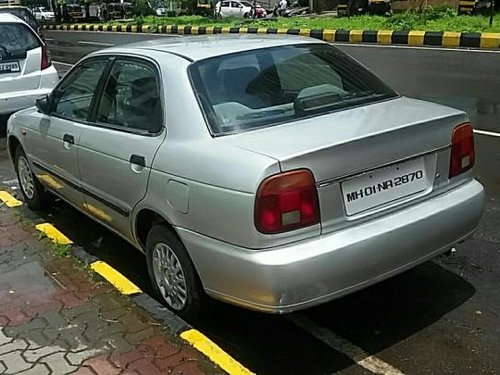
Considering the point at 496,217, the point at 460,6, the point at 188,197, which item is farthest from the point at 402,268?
the point at 460,6

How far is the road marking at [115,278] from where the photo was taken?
4203mm

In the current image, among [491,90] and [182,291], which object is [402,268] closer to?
[182,291]

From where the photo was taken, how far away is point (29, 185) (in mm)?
5836

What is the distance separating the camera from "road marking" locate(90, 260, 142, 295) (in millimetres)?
4203

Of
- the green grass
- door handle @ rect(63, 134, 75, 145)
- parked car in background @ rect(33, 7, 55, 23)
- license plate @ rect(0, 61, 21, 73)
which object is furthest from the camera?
parked car in background @ rect(33, 7, 55, 23)

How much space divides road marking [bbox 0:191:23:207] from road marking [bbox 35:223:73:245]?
29.2 inches

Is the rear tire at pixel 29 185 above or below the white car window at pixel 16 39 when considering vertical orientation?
below

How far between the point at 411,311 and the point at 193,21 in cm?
2451

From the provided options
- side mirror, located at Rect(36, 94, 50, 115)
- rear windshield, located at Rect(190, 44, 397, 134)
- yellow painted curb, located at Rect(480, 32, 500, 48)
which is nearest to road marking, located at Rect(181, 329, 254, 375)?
rear windshield, located at Rect(190, 44, 397, 134)

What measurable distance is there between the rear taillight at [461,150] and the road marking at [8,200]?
3.97m

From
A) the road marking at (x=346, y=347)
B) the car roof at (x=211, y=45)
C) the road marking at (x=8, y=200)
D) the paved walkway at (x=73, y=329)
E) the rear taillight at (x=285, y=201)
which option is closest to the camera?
the rear taillight at (x=285, y=201)

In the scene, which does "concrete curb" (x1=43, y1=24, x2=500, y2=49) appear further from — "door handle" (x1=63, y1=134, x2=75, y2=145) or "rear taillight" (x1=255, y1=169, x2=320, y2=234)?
"rear taillight" (x1=255, y1=169, x2=320, y2=234)

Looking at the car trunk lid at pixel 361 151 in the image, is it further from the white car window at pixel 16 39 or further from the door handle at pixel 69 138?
the white car window at pixel 16 39

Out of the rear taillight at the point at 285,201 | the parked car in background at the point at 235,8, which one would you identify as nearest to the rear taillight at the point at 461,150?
the rear taillight at the point at 285,201
